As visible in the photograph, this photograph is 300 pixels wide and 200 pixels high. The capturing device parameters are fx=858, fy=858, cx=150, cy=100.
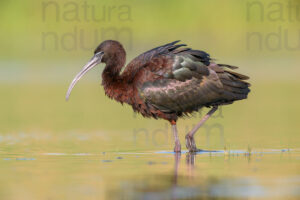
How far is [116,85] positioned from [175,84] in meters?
0.96

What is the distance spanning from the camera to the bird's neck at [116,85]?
13359mm

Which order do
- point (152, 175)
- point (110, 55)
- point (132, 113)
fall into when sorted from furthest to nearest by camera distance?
point (132, 113)
point (110, 55)
point (152, 175)

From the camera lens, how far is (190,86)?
13250mm

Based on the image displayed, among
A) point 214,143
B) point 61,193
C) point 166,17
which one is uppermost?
point 166,17

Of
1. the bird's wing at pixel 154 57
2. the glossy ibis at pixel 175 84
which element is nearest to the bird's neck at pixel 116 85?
the glossy ibis at pixel 175 84

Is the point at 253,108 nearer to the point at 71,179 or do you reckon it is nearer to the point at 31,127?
the point at 31,127

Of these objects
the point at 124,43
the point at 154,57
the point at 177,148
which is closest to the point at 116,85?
the point at 154,57

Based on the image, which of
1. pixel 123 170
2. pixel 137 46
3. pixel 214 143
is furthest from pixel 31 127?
pixel 137 46

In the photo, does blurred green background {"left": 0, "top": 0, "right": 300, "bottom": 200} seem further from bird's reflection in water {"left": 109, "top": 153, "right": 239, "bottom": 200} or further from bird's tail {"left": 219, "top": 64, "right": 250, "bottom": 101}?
bird's tail {"left": 219, "top": 64, "right": 250, "bottom": 101}

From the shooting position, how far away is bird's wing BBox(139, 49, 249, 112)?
13117 millimetres

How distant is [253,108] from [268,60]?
45.5 ft

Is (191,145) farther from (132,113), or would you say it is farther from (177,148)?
(132,113)

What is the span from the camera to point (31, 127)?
17.3m

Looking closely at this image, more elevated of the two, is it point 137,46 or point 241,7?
point 241,7
